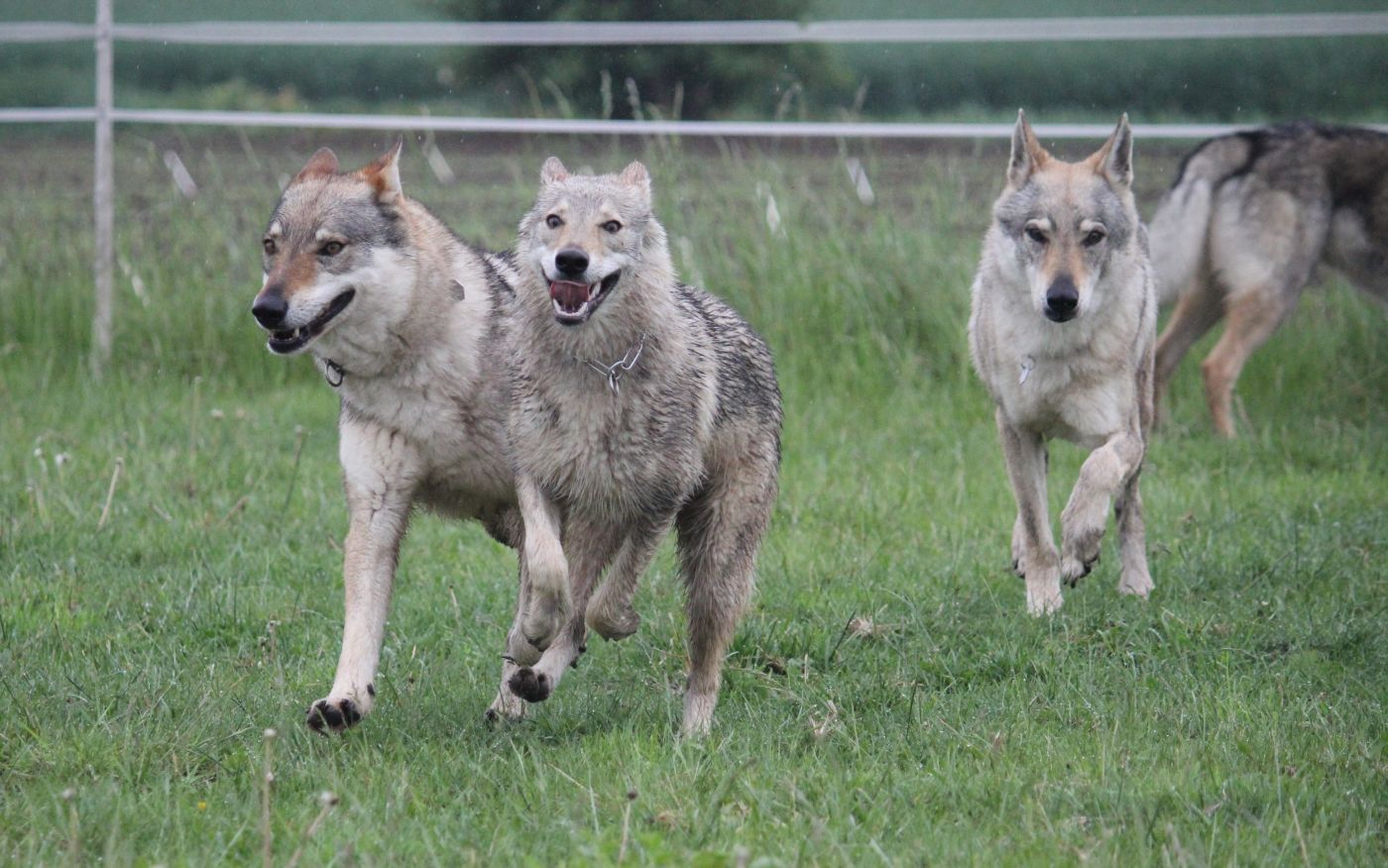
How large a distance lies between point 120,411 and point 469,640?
4.11 metres

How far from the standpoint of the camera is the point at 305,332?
454cm

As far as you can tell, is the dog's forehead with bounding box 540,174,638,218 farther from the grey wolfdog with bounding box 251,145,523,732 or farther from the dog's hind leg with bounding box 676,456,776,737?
the dog's hind leg with bounding box 676,456,776,737

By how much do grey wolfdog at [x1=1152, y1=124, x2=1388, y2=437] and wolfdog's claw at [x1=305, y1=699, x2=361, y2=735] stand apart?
5.73 metres

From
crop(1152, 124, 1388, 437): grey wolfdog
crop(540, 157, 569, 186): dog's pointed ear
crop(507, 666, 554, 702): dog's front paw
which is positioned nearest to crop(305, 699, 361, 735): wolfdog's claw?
crop(507, 666, 554, 702): dog's front paw

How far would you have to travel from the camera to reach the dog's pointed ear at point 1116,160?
19.2ft

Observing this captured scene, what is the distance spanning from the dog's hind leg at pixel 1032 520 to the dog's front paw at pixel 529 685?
6.63 feet

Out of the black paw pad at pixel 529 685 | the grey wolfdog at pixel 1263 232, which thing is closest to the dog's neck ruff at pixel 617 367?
the black paw pad at pixel 529 685

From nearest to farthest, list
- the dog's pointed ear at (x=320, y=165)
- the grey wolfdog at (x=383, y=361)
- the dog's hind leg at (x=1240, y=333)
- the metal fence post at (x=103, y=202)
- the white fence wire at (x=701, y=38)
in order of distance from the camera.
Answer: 1. the grey wolfdog at (x=383, y=361)
2. the dog's pointed ear at (x=320, y=165)
3. the dog's hind leg at (x=1240, y=333)
4. the white fence wire at (x=701, y=38)
5. the metal fence post at (x=103, y=202)

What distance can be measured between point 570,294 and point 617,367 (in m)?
Answer: 0.28

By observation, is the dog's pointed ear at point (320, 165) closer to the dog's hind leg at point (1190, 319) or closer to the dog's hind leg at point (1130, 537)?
the dog's hind leg at point (1130, 537)

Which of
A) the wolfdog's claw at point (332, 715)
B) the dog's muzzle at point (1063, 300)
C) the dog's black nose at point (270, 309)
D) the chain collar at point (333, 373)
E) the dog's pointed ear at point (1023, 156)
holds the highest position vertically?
the dog's pointed ear at point (1023, 156)

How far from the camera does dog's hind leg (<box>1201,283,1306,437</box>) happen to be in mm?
8445

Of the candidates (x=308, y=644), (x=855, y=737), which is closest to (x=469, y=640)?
(x=308, y=644)

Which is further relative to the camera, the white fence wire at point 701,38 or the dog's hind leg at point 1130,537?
the white fence wire at point 701,38
